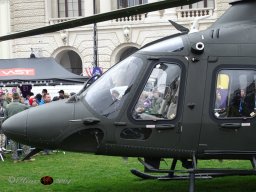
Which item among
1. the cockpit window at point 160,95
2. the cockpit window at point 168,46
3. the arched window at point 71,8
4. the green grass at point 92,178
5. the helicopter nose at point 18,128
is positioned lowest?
the green grass at point 92,178

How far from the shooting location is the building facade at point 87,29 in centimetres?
3416

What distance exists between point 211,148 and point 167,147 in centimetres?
63

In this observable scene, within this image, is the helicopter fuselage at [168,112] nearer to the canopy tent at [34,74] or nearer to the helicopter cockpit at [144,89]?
the helicopter cockpit at [144,89]

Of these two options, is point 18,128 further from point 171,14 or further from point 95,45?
point 171,14

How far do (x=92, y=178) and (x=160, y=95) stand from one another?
141 inches

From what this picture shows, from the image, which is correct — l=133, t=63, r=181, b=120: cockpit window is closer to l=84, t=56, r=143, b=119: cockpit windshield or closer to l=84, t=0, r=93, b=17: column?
l=84, t=56, r=143, b=119: cockpit windshield

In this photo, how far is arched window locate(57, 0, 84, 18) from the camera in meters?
38.4

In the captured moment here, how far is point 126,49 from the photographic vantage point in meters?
35.8

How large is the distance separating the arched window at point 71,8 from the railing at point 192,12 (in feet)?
22.5

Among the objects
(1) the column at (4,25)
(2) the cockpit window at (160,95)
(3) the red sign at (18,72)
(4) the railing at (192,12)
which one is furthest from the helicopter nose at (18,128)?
(1) the column at (4,25)

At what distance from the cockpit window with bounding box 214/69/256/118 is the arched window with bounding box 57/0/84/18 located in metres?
29.5

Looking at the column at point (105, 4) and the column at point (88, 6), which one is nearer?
the column at point (105, 4)

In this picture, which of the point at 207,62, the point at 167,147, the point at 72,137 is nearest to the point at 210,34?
the point at 207,62

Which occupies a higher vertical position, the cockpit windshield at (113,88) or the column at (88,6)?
the column at (88,6)
